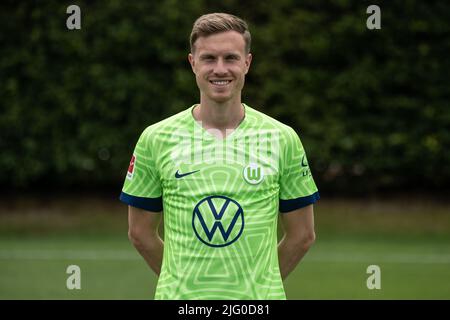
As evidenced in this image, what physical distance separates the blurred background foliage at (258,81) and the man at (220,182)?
36.6ft

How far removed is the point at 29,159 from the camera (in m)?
16.0

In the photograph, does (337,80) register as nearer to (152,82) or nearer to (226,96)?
(152,82)

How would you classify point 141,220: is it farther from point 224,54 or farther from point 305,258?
point 305,258

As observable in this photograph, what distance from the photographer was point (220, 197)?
13.3ft

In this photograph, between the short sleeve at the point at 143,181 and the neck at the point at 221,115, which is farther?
the short sleeve at the point at 143,181

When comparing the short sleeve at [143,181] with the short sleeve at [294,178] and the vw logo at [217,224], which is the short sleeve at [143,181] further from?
the short sleeve at [294,178]

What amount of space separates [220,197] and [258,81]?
11.7 meters

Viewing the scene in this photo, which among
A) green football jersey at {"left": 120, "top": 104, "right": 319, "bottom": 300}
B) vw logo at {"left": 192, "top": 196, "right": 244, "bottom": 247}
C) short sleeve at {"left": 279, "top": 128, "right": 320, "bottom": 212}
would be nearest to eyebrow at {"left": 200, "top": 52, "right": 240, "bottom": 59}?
green football jersey at {"left": 120, "top": 104, "right": 319, "bottom": 300}

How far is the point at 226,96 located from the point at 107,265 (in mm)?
8728

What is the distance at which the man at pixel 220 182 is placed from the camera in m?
4.00

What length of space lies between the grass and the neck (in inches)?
234

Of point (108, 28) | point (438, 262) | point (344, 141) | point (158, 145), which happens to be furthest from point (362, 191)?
point (158, 145)

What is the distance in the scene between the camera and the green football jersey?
4.00 metres

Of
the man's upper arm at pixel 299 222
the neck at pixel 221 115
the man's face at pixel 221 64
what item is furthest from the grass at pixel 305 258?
the man's face at pixel 221 64
